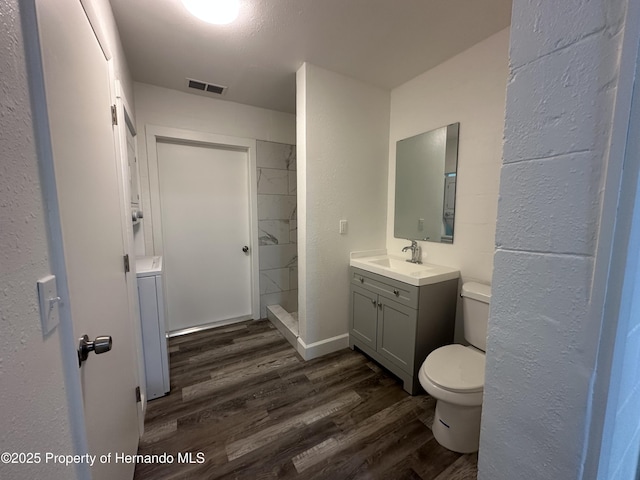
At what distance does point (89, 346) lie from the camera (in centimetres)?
73

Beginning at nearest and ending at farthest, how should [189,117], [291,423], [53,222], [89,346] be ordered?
[53,222] → [89,346] → [291,423] → [189,117]

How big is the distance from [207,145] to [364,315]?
7.62ft

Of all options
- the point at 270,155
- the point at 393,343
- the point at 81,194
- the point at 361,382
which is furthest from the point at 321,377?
the point at 270,155

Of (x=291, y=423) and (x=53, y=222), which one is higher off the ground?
(x=53, y=222)

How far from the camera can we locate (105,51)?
1.18 meters

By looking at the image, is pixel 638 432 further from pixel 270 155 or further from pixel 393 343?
pixel 270 155

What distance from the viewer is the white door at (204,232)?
2.62 m

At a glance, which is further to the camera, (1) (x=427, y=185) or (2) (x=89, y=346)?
(1) (x=427, y=185)

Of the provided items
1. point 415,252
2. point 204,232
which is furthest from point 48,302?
point 204,232

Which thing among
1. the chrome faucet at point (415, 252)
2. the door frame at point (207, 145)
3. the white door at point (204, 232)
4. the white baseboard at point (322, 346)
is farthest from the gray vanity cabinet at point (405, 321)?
the white door at point (204, 232)

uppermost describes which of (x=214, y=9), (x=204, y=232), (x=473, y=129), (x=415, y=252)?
(x=214, y=9)

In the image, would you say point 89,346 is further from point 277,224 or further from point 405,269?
point 277,224

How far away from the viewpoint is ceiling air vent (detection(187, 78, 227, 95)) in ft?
7.52

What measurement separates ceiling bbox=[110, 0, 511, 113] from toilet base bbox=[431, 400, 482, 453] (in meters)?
2.25
